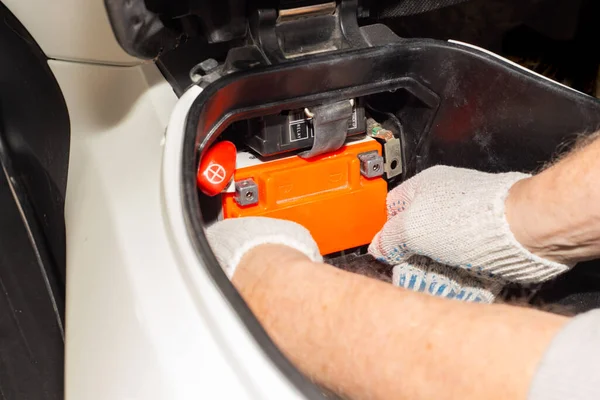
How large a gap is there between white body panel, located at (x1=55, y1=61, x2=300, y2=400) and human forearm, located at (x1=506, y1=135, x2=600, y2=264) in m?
0.36

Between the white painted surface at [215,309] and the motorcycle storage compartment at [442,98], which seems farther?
the motorcycle storage compartment at [442,98]

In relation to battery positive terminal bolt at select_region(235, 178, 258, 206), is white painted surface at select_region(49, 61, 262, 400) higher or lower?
higher

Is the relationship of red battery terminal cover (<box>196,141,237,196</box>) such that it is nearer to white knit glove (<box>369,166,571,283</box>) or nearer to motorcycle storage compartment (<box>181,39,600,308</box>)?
motorcycle storage compartment (<box>181,39,600,308</box>)

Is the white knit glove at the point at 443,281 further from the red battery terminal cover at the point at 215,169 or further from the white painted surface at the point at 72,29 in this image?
the white painted surface at the point at 72,29

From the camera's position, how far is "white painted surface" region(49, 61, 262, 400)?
0.44 meters

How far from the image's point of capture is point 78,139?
0.68m

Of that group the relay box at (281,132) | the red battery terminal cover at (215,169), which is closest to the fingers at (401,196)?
the relay box at (281,132)

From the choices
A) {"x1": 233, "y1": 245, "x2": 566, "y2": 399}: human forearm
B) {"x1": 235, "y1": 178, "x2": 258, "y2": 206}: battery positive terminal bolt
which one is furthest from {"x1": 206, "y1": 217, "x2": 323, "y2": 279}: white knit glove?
{"x1": 235, "y1": 178, "x2": 258, "y2": 206}: battery positive terminal bolt

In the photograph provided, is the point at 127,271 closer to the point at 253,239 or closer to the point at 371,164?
the point at 253,239

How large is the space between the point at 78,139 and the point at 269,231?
0.27 metres

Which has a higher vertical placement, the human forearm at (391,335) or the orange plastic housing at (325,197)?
the human forearm at (391,335)

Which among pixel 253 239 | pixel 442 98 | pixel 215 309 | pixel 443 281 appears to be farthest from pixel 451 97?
pixel 215 309

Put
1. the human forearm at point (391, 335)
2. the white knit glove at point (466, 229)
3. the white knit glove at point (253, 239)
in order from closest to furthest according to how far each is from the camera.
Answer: the human forearm at point (391, 335) < the white knit glove at point (253, 239) < the white knit glove at point (466, 229)

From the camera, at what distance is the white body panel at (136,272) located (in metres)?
0.43
